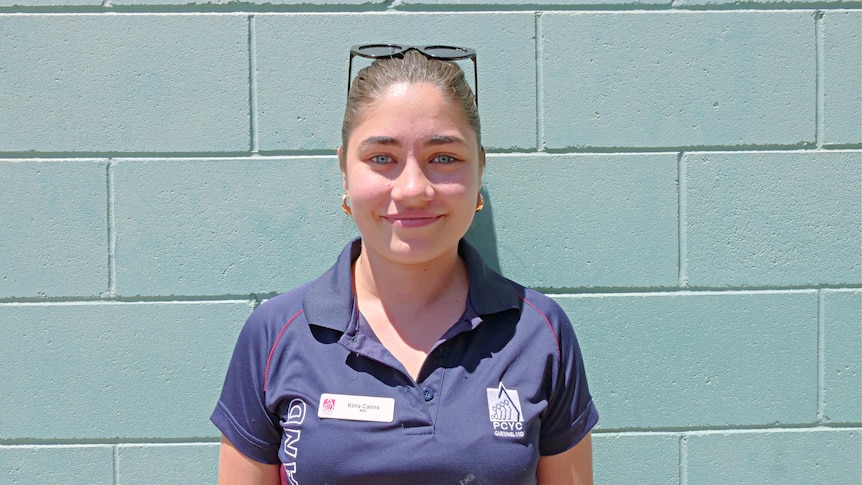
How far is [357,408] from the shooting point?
5.38 ft

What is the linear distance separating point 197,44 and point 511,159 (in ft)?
3.32

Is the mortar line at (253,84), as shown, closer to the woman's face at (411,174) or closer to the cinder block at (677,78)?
the woman's face at (411,174)

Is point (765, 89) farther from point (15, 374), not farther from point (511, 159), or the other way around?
point (15, 374)

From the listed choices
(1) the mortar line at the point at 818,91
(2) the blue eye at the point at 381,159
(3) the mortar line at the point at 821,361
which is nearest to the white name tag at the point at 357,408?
(2) the blue eye at the point at 381,159

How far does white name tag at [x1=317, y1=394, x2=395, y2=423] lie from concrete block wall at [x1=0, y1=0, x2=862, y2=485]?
0.77m

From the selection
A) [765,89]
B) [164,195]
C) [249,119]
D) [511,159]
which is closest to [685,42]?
[765,89]

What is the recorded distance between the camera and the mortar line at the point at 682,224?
2396 mm

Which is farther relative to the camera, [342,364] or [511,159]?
[511,159]

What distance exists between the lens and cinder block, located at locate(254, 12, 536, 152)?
7.64 ft

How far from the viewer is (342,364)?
1700mm

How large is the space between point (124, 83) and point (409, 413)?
140 centimetres

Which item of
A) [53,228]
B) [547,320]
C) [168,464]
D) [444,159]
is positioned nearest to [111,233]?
[53,228]

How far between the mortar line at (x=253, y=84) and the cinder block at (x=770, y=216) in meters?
1.33

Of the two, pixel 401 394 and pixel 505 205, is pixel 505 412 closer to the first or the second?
pixel 401 394
